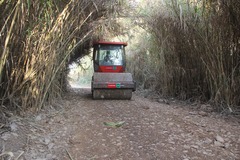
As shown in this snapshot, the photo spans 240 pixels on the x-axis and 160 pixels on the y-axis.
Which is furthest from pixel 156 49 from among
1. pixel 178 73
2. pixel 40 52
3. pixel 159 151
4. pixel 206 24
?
pixel 159 151

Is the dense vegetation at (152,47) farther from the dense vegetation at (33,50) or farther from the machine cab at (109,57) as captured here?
the machine cab at (109,57)

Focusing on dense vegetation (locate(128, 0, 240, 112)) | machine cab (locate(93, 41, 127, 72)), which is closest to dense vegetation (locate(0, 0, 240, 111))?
dense vegetation (locate(128, 0, 240, 112))

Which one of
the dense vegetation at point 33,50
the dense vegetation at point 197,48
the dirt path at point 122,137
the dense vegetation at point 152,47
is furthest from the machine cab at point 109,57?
the dense vegetation at point 33,50

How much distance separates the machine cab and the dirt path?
2.36 m

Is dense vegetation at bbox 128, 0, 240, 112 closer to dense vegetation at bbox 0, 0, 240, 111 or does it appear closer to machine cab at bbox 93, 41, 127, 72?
dense vegetation at bbox 0, 0, 240, 111

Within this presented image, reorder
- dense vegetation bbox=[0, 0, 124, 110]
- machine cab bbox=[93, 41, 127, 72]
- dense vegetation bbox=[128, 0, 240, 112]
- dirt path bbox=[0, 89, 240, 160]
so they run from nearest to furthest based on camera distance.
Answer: dirt path bbox=[0, 89, 240, 160]
dense vegetation bbox=[0, 0, 124, 110]
dense vegetation bbox=[128, 0, 240, 112]
machine cab bbox=[93, 41, 127, 72]

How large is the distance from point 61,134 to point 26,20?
1.23 m

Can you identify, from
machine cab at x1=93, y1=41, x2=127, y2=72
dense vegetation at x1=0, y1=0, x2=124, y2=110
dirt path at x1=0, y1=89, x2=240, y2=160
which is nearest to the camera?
dirt path at x1=0, y1=89, x2=240, y2=160

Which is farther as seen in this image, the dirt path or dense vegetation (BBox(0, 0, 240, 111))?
dense vegetation (BBox(0, 0, 240, 111))

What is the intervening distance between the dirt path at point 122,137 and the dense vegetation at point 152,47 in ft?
1.36

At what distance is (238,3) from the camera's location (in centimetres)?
346

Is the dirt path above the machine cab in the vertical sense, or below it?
below

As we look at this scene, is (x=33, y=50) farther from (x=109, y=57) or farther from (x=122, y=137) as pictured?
(x=109, y=57)

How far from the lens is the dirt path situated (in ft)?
7.61
